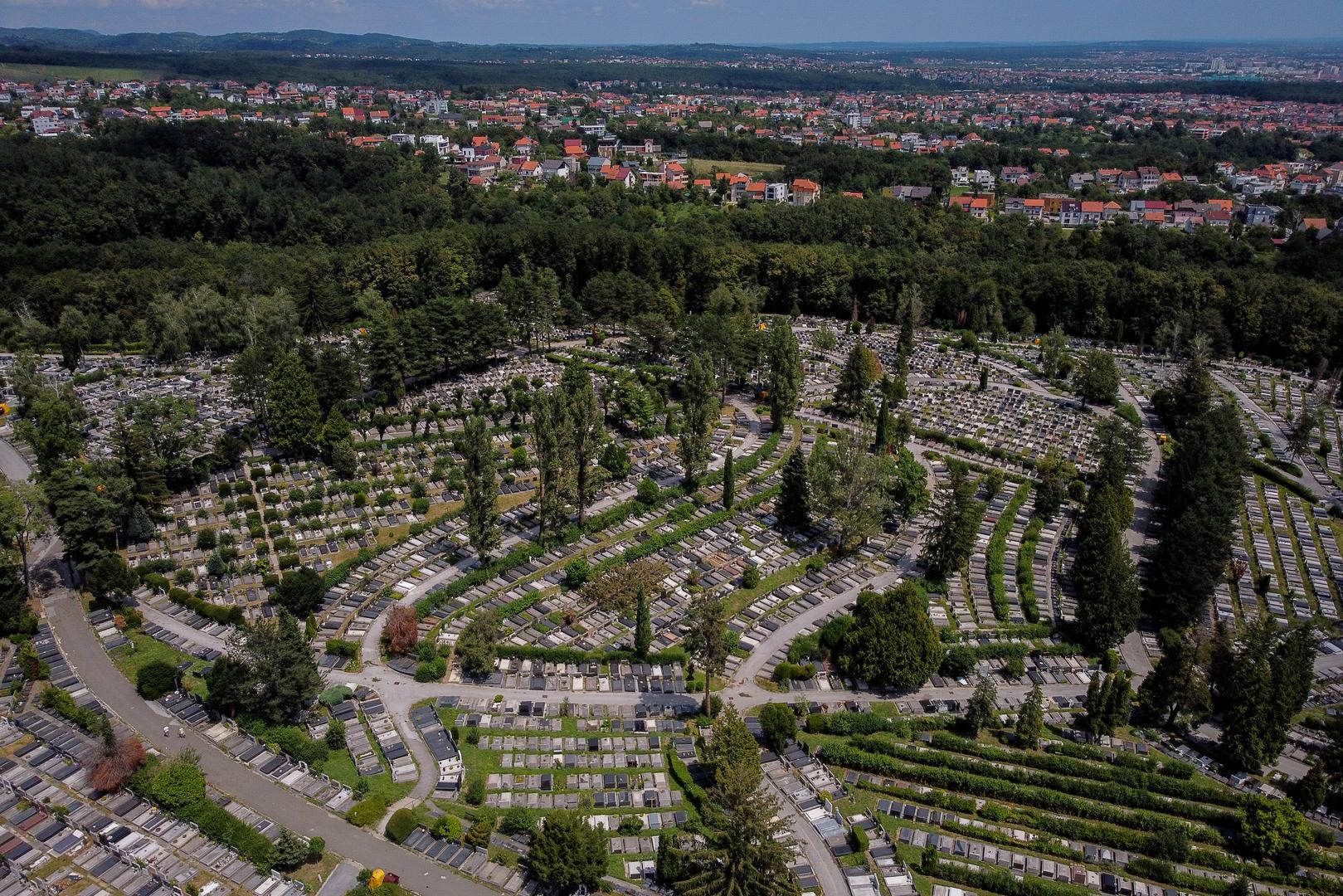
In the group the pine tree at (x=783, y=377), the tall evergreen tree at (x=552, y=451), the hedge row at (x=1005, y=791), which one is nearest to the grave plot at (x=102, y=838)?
the hedge row at (x=1005, y=791)

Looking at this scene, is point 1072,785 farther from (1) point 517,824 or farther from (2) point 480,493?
(2) point 480,493

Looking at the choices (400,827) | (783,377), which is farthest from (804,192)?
(400,827)

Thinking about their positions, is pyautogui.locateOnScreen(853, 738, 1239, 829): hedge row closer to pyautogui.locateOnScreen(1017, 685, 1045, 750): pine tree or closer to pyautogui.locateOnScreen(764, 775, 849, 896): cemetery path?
pyautogui.locateOnScreen(1017, 685, 1045, 750): pine tree

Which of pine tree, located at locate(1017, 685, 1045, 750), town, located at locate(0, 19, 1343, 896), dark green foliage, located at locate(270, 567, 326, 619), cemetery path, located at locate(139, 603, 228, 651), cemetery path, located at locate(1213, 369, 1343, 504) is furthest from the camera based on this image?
cemetery path, located at locate(1213, 369, 1343, 504)

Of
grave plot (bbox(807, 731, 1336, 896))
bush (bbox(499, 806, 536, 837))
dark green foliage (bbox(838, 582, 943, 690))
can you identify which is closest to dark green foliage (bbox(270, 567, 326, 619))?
bush (bbox(499, 806, 536, 837))

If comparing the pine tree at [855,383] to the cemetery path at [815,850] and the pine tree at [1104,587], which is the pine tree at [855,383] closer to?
the pine tree at [1104,587]

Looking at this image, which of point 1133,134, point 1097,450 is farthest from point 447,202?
point 1133,134

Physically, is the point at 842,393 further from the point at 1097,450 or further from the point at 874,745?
the point at 874,745
